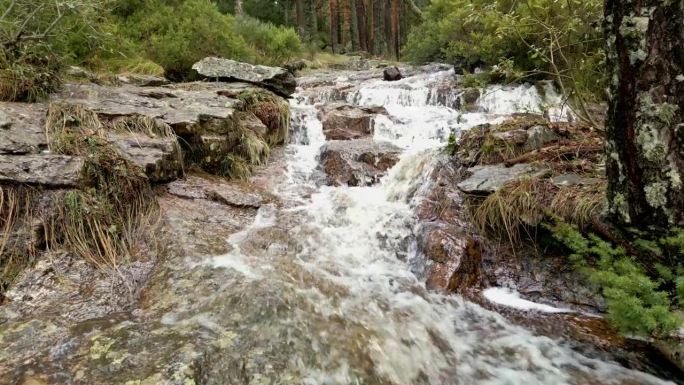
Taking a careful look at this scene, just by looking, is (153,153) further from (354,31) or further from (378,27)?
(378,27)

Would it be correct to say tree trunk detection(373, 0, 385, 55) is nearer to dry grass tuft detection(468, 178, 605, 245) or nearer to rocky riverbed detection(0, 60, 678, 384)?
rocky riverbed detection(0, 60, 678, 384)

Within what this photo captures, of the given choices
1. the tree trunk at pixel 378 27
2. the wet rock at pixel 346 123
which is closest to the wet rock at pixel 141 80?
the wet rock at pixel 346 123

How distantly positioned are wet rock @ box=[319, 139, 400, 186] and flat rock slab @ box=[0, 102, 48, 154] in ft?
11.2

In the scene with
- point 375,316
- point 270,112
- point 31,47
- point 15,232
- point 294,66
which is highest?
point 294,66

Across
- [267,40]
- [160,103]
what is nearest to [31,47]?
[160,103]

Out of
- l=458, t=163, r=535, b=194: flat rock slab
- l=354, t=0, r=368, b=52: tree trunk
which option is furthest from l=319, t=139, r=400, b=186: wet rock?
l=354, t=0, r=368, b=52: tree trunk

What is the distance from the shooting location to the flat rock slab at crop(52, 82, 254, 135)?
5.24 metres

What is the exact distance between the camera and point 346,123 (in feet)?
26.1

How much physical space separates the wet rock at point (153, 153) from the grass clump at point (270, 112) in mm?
2175

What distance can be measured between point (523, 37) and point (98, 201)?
564 cm

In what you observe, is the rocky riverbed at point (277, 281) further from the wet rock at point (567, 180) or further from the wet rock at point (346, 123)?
the wet rock at point (346, 123)

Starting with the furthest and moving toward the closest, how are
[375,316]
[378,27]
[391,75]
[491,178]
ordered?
[378,27] < [391,75] < [491,178] < [375,316]

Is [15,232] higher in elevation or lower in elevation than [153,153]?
lower

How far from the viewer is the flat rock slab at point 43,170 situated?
3340mm
